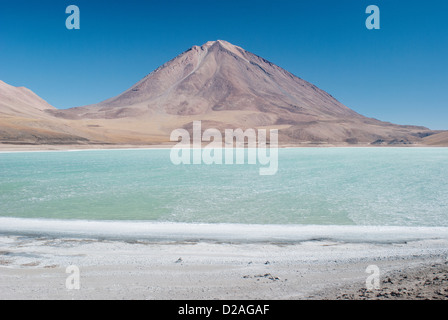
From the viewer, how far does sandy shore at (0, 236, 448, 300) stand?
4.61 m

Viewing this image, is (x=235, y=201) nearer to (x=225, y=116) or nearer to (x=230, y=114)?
(x=225, y=116)

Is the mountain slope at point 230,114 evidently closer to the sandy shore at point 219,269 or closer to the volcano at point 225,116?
the volcano at point 225,116

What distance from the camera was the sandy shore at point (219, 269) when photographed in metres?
4.61

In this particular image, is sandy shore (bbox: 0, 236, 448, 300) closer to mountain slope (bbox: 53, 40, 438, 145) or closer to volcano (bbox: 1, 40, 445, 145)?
volcano (bbox: 1, 40, 445, 145)

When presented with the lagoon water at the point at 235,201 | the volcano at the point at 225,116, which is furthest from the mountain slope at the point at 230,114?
the lagoon water at the point at 235,201

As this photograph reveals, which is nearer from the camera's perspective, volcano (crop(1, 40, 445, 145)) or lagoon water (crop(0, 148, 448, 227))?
lagoon water (crop(0, 148, 448, 227))

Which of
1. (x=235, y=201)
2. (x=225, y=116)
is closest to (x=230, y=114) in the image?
(x=225, y=116)

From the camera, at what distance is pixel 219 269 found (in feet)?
18.3

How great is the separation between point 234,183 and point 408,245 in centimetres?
1136

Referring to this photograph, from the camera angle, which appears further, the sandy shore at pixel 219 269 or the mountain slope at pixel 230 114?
the mountain slope at pixel 230 114

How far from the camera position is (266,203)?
40.6 feet

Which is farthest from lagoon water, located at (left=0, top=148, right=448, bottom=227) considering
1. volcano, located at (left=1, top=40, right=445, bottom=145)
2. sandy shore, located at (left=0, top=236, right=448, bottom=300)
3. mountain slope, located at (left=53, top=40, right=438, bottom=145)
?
mountain slope, located at (left=53, top=40, right=438, bottom=145)
